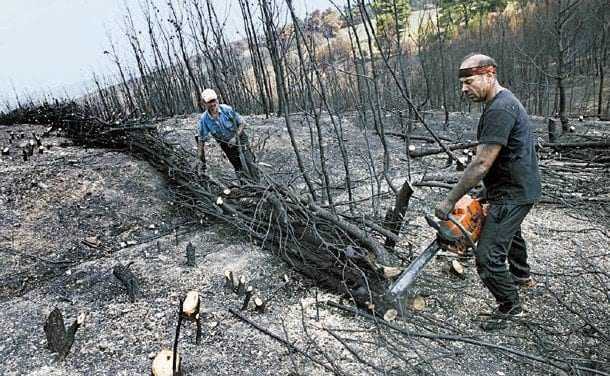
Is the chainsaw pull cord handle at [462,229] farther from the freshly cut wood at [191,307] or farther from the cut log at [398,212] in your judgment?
the freshly cut wood at [191,307]

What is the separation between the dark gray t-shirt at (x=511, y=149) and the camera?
86.9 inches

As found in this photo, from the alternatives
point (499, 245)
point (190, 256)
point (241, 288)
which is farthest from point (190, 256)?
point (499, 245)

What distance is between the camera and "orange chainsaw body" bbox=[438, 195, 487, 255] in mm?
2320

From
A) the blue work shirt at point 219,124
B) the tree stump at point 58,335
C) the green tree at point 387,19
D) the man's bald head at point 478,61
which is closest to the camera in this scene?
the man's bald head at point 478,61

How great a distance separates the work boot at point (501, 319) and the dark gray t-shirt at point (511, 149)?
0.67 m

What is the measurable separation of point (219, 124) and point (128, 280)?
1966 millimetres

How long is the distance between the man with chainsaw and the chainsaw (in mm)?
56

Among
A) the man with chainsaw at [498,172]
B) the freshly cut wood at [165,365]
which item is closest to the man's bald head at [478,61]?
the man with chainsaw at [498,172]

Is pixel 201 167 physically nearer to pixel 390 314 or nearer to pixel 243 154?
pixel 243 154

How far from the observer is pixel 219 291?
123 inches

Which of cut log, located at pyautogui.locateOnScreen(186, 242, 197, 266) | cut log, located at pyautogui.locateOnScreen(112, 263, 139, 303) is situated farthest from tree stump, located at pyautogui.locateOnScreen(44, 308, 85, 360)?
cut log, located at pyautogui.locateOnScreen(186, 242, 197, 266)

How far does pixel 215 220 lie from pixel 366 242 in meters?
1.94

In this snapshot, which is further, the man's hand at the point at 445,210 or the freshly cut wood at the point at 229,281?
the freshly cut wood at the point at 229,281

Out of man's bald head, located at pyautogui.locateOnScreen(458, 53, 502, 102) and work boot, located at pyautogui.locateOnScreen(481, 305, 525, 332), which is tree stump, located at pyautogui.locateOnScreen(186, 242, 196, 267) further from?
man's bald head, located at pyautogui.locateOnScreen(458, 53, 502, 102)
